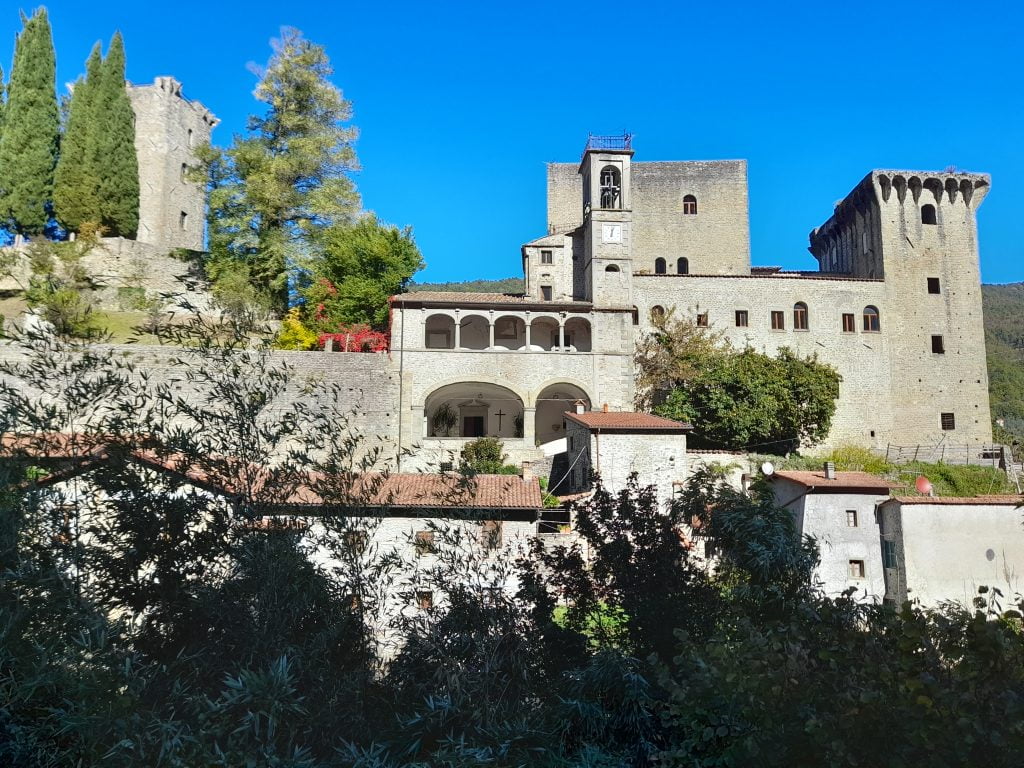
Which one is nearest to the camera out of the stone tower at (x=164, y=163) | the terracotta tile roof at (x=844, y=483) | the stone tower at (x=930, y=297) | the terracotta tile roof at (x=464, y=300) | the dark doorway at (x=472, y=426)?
the terracotta tile roof at (x=844, y=483)

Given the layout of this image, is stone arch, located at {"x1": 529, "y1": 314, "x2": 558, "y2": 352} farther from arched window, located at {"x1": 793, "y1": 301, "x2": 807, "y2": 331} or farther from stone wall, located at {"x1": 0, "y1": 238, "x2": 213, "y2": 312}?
stone wall, located at {"x1": 0, "y1": 238, "x2": 213, "y2": 312}

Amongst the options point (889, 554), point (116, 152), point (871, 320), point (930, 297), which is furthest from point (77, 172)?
point (930, 297)

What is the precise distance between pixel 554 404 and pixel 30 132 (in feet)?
86.0

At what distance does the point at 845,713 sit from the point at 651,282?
29.7 meters

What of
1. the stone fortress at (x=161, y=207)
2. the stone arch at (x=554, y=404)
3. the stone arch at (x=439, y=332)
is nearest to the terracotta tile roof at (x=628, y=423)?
the stone arch at (x=554, y=404)

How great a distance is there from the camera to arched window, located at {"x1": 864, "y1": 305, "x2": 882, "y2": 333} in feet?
120

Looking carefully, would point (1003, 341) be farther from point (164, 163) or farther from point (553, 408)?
point (164, 163)

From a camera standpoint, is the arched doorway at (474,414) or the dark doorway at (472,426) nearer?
the arched doorway at (474,414)

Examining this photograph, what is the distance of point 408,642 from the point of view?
10.2 m

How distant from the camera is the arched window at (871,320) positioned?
36.6 m

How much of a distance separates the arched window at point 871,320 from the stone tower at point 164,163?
3261 centimetres

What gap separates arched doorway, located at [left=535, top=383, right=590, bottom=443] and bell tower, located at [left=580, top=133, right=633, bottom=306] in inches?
159

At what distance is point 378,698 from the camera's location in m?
9.77

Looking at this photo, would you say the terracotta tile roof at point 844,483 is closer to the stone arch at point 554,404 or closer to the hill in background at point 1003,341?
the stone arch at point 554,404
